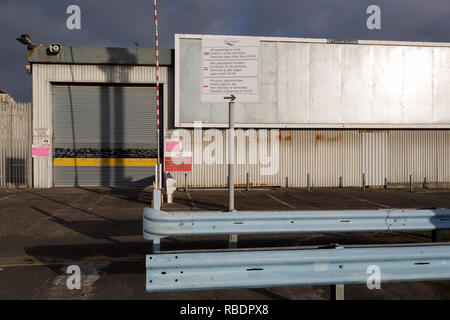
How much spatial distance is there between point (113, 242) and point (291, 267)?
14.0 feet

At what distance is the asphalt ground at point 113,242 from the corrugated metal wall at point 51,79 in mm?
2511

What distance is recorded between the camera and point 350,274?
9.65ft

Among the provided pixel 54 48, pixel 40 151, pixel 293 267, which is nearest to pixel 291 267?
pixel 293 267

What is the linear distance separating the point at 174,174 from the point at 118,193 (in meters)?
3.01

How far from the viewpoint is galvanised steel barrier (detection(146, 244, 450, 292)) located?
2.81 m

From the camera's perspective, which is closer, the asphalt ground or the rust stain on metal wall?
the asphalt ground

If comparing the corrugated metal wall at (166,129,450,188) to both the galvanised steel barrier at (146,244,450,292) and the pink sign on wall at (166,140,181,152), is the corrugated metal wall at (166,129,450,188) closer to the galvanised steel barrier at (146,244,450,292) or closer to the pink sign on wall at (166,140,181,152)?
the pink sign on wall at (166,140,181,152)

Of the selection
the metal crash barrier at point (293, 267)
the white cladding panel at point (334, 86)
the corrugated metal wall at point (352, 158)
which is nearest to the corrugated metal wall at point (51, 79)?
the white cladding panel at point (334, 86)

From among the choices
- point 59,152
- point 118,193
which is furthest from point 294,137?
point 59,152

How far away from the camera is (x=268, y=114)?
47.7 ft

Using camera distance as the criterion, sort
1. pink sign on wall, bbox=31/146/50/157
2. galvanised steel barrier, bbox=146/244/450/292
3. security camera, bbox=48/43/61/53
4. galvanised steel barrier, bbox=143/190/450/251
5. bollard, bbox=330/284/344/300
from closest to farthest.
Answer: galvanised steel barrier, bbox=146/244/450/292 < bollard, bbox=330/284/344/300 < galvanised steel barrier, bbox=143/190/450/251 < pink sign on wall, bbox=31/146/50/157 < security camera, bbox=48/43/61/53

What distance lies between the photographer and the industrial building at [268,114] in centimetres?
1434

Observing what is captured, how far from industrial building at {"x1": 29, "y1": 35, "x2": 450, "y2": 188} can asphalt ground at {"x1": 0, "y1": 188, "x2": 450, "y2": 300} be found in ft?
10.2

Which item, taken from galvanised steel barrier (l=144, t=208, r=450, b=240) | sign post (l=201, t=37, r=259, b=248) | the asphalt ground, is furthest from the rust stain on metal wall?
galvanised steel barrier (l=144, t=208, r=450, b=240)
